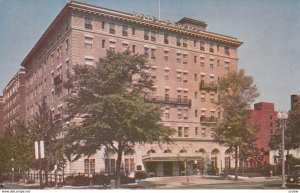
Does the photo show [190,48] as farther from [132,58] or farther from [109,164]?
[109,164]

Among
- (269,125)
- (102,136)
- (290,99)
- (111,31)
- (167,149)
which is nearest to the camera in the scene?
(290,99)

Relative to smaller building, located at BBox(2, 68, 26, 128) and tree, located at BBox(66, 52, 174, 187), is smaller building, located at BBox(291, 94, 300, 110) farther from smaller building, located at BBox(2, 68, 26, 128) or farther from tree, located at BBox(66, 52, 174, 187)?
smaller building, located at BBox(2, 68, 26, 128)

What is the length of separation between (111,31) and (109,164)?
6600 mm

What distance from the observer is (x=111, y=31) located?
21.2 metres

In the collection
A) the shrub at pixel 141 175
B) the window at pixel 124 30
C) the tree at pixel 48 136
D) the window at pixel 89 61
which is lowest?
the shrub at pixel 141 175

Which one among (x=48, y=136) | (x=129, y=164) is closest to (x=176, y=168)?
(x=129, y=164)

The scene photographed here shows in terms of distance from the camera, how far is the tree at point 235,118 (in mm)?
19531

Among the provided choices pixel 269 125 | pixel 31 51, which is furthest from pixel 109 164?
pixel 269 125

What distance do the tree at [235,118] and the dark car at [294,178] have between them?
252cm

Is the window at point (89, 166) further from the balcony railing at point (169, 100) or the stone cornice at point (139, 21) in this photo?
the stone cornice at point (139, 21)

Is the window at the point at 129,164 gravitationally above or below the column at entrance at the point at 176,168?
above

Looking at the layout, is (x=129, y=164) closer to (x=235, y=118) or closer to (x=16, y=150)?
(x=235, y=118)

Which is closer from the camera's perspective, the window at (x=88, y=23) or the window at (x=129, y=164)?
the window at (x=129, y=164)

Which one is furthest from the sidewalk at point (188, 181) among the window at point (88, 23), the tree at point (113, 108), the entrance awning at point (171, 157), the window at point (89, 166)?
the window at point (88, 23)
